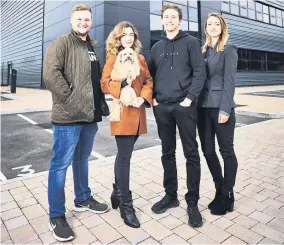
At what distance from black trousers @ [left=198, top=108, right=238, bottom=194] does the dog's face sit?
3.32ft

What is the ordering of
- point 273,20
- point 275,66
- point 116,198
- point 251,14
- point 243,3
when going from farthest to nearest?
point 275,66 < point 273,20 < point 251,14 < point 243,3 < point 116,198

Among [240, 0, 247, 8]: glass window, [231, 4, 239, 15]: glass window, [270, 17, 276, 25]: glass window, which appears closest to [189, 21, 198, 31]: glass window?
[231, 4, 239, 15]: glass window

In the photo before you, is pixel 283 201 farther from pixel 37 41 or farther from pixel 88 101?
pixel 37 41

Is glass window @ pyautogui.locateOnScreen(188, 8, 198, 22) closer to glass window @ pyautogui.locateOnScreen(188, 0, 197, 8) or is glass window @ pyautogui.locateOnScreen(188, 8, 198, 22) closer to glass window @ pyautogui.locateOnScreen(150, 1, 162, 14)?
glass window @ pyautogui.locateOnScreen(188, 0, 197, 8)

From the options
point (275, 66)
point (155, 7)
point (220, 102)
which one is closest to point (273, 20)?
point (275, 66)

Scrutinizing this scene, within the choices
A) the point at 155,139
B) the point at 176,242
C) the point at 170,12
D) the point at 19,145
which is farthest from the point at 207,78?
the point at 19,145

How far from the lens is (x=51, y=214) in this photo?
2799 mm

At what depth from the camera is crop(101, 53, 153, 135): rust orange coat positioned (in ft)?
9.15

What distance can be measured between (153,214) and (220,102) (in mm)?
1480

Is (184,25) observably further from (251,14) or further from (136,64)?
(136,64)

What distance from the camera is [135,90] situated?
9.27ft

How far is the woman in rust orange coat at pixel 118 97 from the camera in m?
2.76

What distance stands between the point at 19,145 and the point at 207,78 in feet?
16.9

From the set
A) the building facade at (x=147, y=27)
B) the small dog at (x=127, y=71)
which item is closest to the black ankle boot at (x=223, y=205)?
the small dog at (x=127, y=71)
